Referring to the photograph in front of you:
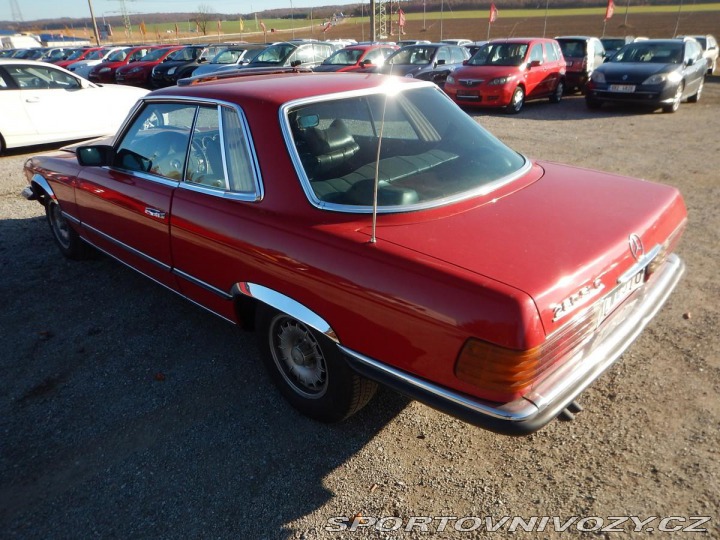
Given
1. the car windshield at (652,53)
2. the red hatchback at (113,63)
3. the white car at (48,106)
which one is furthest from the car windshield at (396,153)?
the red hatchback at (113,63)

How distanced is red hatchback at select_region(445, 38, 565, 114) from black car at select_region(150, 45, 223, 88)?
866 cm

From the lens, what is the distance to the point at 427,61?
541 inches

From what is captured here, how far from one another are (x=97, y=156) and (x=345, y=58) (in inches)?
478

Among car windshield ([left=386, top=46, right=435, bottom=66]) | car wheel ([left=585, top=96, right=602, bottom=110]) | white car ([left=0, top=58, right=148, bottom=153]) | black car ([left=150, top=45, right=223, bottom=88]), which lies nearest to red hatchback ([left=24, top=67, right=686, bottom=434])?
white car ([left=0, top=58, right=148, bottom=153])

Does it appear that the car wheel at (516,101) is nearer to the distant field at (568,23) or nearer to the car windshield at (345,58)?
the car windshield at (345,58)

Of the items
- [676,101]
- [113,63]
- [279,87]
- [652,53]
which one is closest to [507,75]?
[652,53]

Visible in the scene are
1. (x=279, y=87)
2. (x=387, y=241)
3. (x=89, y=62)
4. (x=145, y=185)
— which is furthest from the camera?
(x=89, y=62)

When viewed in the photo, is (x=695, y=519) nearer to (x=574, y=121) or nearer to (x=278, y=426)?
(x=278, y=426)

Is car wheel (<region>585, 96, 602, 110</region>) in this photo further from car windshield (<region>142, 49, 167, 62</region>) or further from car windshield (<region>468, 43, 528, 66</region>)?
car windshield (<region>142, 49, 167, 62</region>)

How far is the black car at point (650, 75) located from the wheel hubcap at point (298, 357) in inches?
459

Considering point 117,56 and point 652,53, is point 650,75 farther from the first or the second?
point 117,56

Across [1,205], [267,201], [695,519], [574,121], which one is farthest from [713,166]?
[1,205]

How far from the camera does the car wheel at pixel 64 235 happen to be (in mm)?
4770

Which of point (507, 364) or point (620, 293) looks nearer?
point (507, 364)
